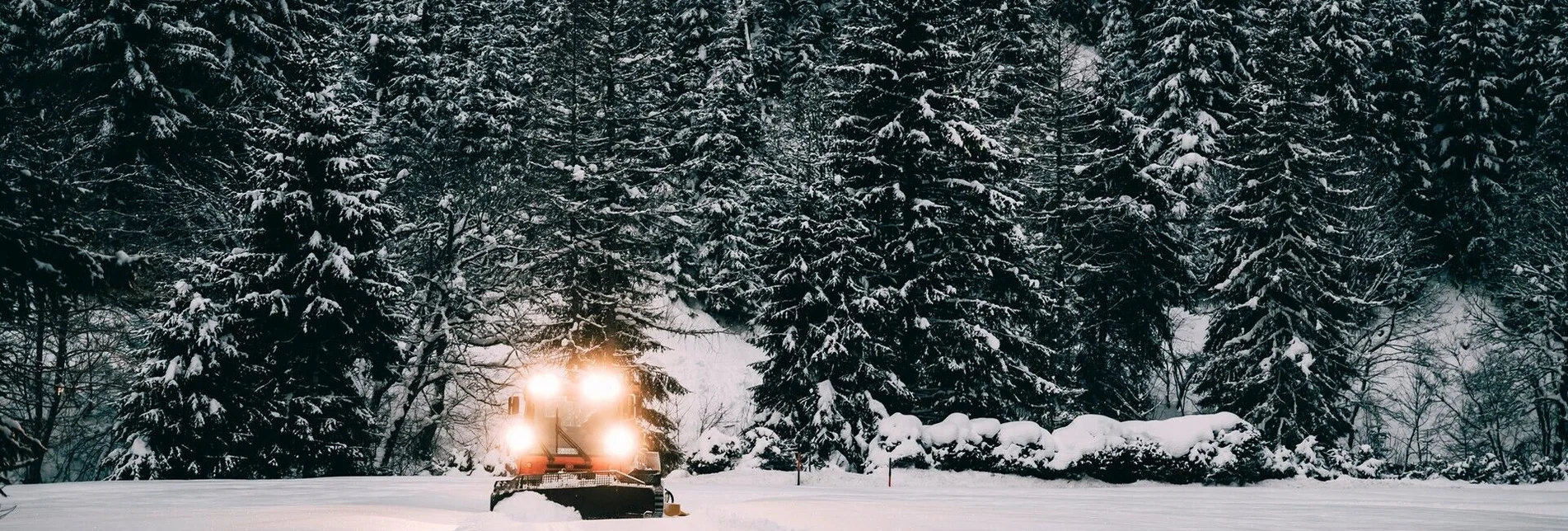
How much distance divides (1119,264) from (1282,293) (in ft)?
16.0

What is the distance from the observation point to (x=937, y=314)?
27.7m

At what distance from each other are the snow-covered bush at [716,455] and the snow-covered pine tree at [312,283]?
8.59 meters

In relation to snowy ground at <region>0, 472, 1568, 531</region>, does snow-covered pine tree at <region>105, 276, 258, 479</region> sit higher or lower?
higher

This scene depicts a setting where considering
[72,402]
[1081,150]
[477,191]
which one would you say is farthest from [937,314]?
[72,402]

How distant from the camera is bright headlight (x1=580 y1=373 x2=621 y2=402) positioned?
1450cm

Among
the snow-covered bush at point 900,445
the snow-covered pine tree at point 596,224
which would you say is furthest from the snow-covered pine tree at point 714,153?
the snow-covered bush at point 900,445

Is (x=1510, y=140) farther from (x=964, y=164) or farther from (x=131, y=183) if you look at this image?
(x=131, y=183)

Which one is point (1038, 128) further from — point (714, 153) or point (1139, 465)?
point (1139, 465)

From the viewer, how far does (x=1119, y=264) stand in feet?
105

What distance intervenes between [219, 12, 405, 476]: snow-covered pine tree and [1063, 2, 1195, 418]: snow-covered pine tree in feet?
68.5

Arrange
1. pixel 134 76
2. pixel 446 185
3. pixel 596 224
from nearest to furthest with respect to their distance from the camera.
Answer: pixel 134 76 → pixel 596 224 → pixel 446 185

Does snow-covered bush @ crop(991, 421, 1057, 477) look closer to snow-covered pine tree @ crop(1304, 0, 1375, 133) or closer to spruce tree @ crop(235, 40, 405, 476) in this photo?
spruce tree @ crop(235, 40, 405, 476)

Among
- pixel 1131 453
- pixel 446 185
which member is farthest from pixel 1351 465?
pixel 446 185

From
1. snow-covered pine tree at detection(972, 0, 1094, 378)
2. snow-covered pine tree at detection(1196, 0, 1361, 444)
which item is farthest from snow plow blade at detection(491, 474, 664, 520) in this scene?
snow-covered pine tree at detection(1196, 0, 1361, 444)
